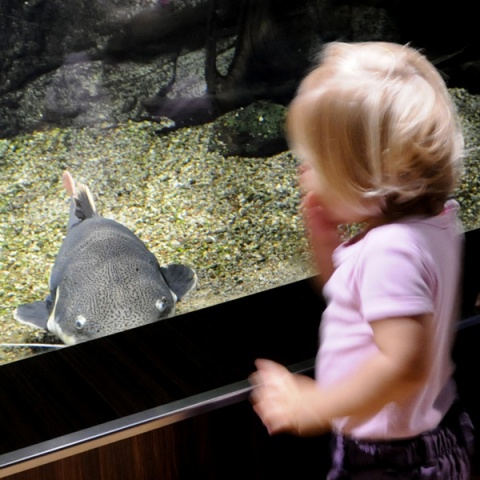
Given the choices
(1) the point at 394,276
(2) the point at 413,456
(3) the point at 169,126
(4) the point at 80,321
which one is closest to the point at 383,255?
(1) the point at 394,276

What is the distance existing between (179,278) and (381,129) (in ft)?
2.35

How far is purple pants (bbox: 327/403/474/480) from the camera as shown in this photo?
1.13 metres

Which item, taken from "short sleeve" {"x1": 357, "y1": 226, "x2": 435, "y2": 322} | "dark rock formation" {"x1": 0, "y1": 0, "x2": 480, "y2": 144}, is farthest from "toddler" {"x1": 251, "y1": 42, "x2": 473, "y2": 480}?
"dark rock formation" {"x1": 0, "y1": 0, "x2": 480, "y2": 144}

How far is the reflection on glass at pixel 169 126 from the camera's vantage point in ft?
4.30

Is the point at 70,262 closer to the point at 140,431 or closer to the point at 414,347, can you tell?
the point at 140,431

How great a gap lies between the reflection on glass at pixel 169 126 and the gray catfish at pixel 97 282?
0.01 m

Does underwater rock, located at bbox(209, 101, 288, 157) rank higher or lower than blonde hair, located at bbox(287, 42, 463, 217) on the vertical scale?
lower

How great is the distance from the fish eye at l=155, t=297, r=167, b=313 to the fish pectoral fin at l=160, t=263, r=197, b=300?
0.03m

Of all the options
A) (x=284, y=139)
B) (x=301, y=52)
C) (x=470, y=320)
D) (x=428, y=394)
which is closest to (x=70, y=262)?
(x=284, y=139)

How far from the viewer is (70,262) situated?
147 centimetres

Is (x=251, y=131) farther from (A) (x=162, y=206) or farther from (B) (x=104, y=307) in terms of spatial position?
(B) (x=104, y=307)

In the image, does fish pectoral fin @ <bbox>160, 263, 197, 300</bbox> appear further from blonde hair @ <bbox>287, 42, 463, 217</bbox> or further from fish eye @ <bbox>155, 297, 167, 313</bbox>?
blonde hair @ <bbox>287, 42, 463, 217</bbox>

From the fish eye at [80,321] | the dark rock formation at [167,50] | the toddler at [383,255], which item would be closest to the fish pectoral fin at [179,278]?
the fish eye at [80,321]

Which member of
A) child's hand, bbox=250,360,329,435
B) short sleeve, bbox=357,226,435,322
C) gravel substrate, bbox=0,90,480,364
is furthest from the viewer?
gravel substrate, bbox=0,90,480,364
